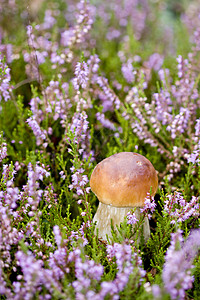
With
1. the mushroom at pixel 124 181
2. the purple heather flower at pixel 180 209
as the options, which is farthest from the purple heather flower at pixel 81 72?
the purple heather flower at pixel 180 209

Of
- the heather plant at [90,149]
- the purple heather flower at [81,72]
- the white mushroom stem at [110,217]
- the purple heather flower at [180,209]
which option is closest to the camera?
the heather plant at [90,149]

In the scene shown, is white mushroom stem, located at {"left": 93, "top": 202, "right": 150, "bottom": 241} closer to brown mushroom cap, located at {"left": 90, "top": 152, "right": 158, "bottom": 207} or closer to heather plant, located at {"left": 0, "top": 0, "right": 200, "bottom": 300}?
heather plant, located at {"left": 0, "top": 0, "right": 200, "bottom": 300}

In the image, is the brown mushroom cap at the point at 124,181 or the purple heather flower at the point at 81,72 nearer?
the brown mushroom cap at the point at 124,181

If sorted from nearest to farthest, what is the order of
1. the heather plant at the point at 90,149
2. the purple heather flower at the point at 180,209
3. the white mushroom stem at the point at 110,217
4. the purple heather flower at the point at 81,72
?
1. the heather plant at the point at 90,149
2. the purple heather flower at the point at 180,209
3. the white mushroom stem at the point at 110,217
4. the purple heather flower at the point at 81,72

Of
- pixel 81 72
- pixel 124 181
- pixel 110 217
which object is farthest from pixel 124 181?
pixel 81 72

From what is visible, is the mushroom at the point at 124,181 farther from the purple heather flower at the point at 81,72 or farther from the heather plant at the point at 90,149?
the purple heather flower at the point at 81,72

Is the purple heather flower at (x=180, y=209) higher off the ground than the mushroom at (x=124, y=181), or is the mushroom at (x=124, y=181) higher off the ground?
the mushroom at (x=124, y=181)

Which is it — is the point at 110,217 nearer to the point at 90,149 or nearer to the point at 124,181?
the point at 124,181
